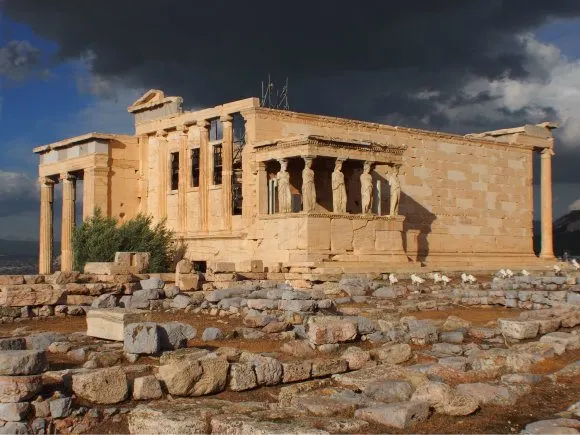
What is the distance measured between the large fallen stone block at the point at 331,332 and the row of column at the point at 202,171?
15429 mm

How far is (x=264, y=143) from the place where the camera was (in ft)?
79.2

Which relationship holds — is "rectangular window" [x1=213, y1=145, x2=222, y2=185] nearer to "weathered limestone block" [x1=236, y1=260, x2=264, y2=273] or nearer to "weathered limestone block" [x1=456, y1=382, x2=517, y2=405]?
"weathered limestone block" [x1=236, y1=260, x2=264, y2=273]

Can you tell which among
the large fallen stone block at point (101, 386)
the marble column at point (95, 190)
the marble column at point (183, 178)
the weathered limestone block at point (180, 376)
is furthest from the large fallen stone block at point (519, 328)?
the marble column at point (95, 190)

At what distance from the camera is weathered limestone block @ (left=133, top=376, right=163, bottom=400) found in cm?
780

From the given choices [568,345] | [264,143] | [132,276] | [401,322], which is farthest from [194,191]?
[568,345]

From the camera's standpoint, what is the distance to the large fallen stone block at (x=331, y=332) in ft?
36.0

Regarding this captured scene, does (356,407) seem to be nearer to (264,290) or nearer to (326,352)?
(326,352)

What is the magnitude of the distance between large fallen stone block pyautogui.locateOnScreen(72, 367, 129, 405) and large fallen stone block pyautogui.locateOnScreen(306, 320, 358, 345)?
12.2 ft

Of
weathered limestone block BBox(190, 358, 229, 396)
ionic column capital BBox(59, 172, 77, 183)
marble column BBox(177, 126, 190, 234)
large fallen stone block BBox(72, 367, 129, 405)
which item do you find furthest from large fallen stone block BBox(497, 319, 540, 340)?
ionic column capital BBox(59, 172, 77, 183)

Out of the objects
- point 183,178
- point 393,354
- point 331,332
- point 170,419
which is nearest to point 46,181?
point 183,178

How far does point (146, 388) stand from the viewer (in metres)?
7.84

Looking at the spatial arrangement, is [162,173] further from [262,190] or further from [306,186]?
[306,186]

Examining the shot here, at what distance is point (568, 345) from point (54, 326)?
8.77m

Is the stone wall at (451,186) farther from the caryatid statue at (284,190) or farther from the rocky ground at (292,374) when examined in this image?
the rocky ground at (292,374)
